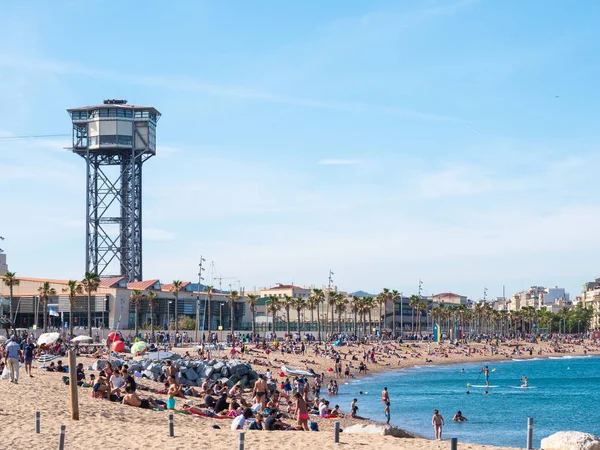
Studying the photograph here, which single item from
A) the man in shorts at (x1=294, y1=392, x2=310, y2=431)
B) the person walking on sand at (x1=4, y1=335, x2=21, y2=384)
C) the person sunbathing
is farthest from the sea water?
the person walking on sand at (x1=4, y1=335, x2=21, y2=384)

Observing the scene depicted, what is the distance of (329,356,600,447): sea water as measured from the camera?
147 ft

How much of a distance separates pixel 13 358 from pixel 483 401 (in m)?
39.2

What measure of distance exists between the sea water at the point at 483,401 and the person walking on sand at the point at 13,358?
19963 mm

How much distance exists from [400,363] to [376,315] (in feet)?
273

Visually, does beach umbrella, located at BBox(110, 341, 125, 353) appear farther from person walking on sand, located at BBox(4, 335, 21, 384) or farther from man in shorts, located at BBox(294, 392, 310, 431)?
man in shorts, located at BBox(294, 392, 310, 431)

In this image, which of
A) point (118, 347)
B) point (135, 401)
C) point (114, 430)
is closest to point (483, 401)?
point (118, 347)

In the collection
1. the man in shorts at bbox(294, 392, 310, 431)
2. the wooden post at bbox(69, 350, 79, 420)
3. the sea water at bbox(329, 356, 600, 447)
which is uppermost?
the wooden post at bbox(69, 350, 79, 420)

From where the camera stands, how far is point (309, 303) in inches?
4902

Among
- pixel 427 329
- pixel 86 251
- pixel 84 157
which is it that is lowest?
pixel 427 329

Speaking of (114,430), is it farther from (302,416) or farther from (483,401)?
(483,401)

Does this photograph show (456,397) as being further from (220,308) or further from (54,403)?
(220,308)

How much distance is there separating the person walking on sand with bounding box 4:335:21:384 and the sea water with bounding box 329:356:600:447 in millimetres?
19963

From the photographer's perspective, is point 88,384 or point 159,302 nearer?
point 88,384

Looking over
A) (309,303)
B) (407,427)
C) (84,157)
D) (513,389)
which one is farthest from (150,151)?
(407,427)
